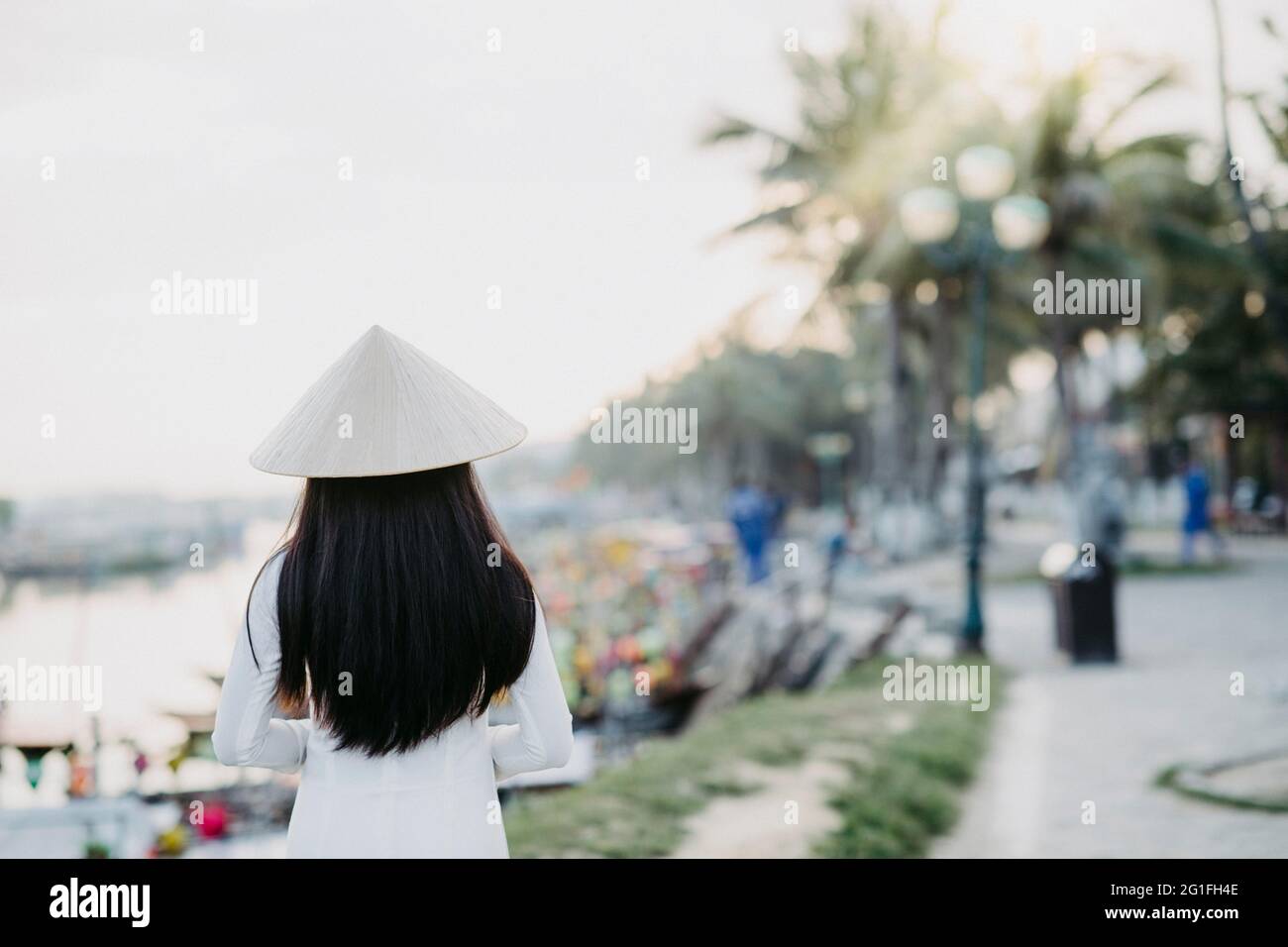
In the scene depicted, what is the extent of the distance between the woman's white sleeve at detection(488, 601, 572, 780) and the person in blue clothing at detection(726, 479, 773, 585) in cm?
1201

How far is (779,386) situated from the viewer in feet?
151

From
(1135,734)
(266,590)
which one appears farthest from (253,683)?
(1135,734)

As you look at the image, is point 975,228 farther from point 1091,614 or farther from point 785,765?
point 785,765

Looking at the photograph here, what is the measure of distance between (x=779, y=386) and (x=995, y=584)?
29.4m

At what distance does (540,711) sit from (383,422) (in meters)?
0.63

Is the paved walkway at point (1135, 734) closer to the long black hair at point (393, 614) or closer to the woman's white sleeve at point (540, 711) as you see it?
the woman's white sleeve at point (540, 711)

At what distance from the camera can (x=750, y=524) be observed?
14.2 m

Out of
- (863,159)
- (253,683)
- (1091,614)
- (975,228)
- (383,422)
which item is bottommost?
(1091,614)

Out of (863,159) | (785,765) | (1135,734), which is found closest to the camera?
(785,765)

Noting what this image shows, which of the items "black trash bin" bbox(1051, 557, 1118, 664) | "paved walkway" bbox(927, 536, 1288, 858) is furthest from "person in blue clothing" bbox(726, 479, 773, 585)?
"black trash bin" bbox(1051, 557, 1118, 664)

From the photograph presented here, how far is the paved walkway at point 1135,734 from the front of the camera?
16.4 ft

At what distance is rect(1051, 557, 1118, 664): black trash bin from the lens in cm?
954
